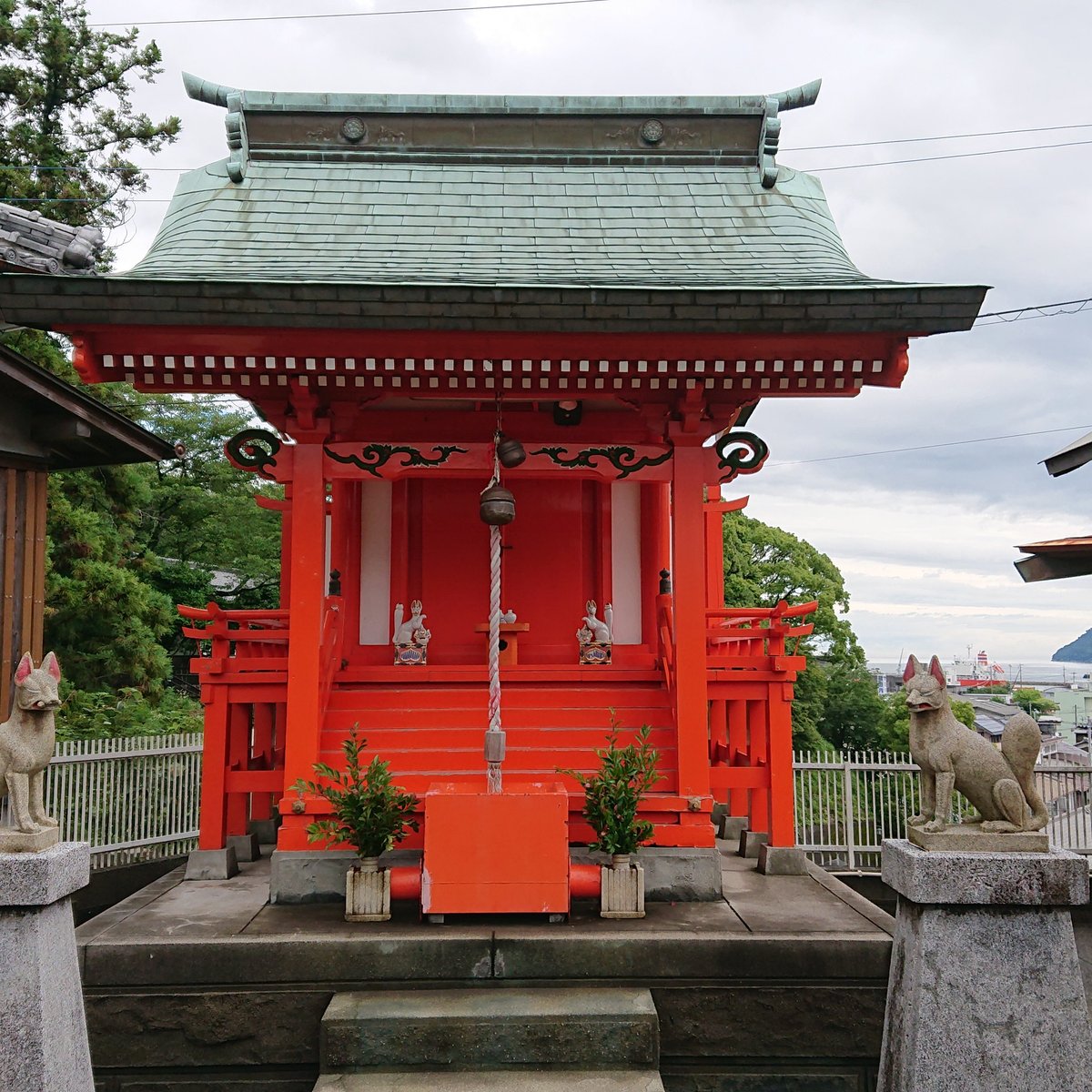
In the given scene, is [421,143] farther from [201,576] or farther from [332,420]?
[201,576]

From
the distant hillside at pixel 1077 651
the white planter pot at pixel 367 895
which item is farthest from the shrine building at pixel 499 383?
the distant hillside at pixel 1077 651

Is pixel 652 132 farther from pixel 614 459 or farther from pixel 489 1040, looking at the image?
pixel 489 1040

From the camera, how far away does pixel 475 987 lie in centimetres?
Answer: 538

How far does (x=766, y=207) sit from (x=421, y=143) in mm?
3377

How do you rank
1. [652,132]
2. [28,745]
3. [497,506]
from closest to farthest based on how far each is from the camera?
1. [28,745]
2. [497,506]
3. [652,132]

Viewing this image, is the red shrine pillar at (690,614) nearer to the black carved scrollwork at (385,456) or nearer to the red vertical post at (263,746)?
the black carved scrollwork at (385,456)

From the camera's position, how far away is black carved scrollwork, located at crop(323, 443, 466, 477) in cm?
702

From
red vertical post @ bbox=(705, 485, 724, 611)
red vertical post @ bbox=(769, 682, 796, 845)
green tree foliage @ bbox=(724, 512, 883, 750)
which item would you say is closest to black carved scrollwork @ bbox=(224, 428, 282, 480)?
red vertical post @ bbox=(705, 485, 724, 611)

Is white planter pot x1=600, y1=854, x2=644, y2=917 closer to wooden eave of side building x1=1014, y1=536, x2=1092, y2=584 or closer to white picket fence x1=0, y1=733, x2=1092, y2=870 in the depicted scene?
white picket fence x1=0, y1=733, x2=1092, y2=870

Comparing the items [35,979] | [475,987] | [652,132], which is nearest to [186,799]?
[475,987]

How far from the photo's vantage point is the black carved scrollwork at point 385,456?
23.0ft

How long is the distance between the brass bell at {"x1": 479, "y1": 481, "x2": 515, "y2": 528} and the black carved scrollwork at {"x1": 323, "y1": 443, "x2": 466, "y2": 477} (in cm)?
66

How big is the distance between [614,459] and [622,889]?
10.4 feet

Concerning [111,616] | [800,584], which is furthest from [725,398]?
[800,584]
